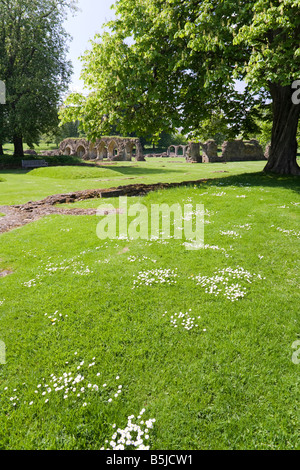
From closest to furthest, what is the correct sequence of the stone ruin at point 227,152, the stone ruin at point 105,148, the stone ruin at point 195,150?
the stone ruin at point 227,152, the stone ruin at point 195,150, the stone ruin at point 105,148

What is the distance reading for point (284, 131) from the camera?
70.3 ft

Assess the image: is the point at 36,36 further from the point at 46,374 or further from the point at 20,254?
the point at 46,374

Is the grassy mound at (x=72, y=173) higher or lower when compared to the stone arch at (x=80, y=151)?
lower

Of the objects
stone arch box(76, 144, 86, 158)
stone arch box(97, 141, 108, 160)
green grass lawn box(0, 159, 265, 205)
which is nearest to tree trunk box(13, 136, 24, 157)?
green grass lawn box(0, 159, 265, 205)

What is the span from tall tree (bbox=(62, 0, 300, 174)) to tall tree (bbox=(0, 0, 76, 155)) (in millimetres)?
31844

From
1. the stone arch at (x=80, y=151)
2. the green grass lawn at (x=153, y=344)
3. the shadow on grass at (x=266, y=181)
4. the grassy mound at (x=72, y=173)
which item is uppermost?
the stone arch at (x=80, y=151)

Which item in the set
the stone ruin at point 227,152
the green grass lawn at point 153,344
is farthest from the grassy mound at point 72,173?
the stone ruin at point 227,152

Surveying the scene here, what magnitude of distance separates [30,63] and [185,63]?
45.9m

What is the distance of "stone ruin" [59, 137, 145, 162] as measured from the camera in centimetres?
7556

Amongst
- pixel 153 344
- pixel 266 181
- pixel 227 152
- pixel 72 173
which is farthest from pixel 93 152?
pixel 153 344

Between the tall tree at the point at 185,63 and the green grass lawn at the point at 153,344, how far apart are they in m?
11.6

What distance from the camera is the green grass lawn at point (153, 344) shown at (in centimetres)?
368

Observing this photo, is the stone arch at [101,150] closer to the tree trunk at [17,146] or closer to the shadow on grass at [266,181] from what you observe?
the tree trunk at [17,146]

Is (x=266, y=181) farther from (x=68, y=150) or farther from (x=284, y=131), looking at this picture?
(x=68, y=150)
